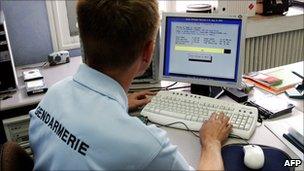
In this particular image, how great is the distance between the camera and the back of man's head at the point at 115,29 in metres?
0.79

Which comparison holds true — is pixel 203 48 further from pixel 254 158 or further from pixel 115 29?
pixel 115 29

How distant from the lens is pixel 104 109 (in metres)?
0.77

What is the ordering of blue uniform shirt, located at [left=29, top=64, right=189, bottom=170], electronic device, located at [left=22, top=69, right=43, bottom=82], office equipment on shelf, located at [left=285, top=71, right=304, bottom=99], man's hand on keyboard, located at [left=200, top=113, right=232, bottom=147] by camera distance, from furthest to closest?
electronic device, located at [left=22, top=69, right=43, bottom=82] → office equipment on shelf, located at [left=285, top=71, right=304, bottom=99] → man's hand on keyboard, located at [left=200, top=113, right=232, bottom=147] → blue uniform shirt, located at [left=29, top=64, right=189, bottom=170]

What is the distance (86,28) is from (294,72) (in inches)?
50.1

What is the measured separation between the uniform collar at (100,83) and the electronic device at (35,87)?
0.93 metres

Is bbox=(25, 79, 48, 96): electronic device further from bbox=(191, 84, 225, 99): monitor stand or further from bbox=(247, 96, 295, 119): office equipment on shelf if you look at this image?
bbox=(247, 96, 295, 119): office equipment on shelf

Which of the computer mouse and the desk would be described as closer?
the computer mouse

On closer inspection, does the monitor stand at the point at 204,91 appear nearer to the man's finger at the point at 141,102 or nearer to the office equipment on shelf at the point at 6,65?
the man's finger at the point at 141,102

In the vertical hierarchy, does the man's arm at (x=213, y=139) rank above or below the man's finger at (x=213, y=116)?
below

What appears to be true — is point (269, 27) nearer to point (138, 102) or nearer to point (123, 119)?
point (138, 102)

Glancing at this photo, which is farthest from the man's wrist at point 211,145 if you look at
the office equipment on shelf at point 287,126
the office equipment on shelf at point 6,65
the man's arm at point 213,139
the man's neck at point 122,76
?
the office equipment on shelf at point 6,65

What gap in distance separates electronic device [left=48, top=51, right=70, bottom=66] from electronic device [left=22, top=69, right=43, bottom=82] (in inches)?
5.0

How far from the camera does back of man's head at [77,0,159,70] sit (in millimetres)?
787

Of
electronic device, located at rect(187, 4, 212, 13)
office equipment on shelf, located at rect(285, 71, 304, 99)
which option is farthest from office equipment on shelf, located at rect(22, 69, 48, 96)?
office equipment on shelf, located at rect(285, 71, 304, 99)
